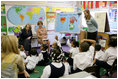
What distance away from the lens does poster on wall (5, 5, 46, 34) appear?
409 centimetres

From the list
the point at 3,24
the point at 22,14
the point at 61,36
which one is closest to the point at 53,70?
the point at 22,14

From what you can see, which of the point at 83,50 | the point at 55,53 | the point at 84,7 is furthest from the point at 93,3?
the point at 55,53

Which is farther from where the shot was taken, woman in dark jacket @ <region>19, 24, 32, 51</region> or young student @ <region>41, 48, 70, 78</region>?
woman in dark jacket @ <region>19, 24, 32, 51</region>


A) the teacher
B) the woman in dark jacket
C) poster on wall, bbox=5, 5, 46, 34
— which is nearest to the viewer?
the teacher

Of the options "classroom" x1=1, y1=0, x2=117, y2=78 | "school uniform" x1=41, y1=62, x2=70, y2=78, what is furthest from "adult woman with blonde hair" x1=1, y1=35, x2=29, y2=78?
"school uniform" x1=41, y1=62, x2=70, y2=78

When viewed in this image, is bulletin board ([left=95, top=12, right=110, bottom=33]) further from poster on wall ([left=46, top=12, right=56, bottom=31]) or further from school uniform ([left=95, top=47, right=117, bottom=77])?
poster on wall ([left=46, top=12, right=56, bottom=31])

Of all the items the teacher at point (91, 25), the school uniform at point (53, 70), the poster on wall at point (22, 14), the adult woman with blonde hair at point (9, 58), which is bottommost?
the school uniform at point (53, 70)

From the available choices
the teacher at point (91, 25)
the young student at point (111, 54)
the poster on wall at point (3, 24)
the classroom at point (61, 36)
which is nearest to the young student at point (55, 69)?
the classroom at point (61, 36)

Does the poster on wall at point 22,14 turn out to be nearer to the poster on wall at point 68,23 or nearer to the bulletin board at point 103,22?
the poster on wall at point 68,23

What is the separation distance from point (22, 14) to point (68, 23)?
5.60 feet

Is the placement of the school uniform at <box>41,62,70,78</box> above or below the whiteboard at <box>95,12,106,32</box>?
below

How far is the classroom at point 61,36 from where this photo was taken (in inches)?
72.7

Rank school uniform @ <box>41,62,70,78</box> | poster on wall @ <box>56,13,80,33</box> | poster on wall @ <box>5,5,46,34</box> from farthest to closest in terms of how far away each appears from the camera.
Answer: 1. poster on wall @ <box>5,5,46,34</box>
2. poster on wall @ <box>56,13,80,33</box>
3. school uniform @ <box>41,62,70,78</box>

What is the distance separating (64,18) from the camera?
406cm
